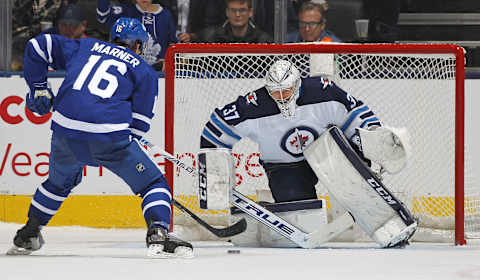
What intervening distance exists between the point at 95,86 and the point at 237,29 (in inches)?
76.5

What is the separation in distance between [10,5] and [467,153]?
102 inches

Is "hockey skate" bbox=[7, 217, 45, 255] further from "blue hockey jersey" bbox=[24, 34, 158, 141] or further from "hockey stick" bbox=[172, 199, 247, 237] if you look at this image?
"hockey stick" bbox=[172, 199, 247, 237]

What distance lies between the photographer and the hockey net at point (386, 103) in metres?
4.67

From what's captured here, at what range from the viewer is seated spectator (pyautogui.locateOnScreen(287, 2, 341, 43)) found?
5535 mm

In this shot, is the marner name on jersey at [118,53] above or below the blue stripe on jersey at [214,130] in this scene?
above

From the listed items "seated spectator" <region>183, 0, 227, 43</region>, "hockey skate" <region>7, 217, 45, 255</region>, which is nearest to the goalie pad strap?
"hockey skate" <region>7, 217, 45, 255</region>

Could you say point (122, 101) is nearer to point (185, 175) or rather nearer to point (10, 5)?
point (185, 175)

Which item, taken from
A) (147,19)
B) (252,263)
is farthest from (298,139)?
(147,19)

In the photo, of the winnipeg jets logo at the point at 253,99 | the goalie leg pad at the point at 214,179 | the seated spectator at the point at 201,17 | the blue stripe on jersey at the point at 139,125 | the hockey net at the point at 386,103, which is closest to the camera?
the blue stripe on jersey at the point at 139,125

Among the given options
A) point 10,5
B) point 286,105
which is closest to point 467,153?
point 286,105

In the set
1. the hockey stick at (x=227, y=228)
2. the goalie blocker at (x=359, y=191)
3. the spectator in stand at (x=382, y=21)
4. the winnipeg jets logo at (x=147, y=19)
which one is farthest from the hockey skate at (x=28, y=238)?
the spectator in stand at (x=382, y=21)

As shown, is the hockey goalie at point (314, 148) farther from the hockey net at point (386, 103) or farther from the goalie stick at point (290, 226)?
the hockey net at point (386, 103)

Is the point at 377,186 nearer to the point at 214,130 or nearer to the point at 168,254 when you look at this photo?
the point at 214,130

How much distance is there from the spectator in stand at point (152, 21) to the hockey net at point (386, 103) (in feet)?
2.70
